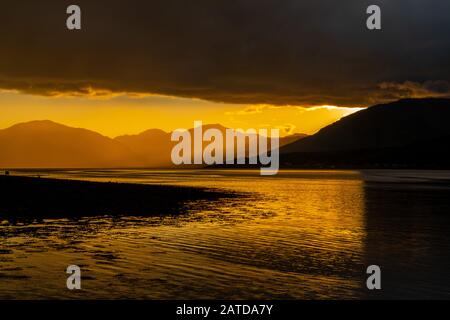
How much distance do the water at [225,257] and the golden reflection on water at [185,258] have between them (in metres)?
0.05

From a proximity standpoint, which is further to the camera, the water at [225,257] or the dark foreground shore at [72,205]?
the dark foreground shore at [72,205]

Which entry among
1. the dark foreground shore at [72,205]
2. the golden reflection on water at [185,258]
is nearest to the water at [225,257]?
the golden reflection on water at [185,258]

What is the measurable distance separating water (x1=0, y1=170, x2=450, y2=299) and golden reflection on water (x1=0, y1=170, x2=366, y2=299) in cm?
5

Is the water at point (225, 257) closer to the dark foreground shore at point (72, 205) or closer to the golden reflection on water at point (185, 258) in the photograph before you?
the golden reflection on water at point (185, 258)

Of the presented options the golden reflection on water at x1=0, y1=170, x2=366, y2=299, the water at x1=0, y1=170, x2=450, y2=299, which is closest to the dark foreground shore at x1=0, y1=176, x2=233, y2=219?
the water at x1=0, y1=170, x2=450, y2=299

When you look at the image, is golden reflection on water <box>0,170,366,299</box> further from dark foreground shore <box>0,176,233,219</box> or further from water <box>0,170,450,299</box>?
dark foreground shore <box>0,176,233,219</box>

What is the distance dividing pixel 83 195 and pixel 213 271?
44.9 metres

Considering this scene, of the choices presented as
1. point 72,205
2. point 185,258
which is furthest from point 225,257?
point 72,205

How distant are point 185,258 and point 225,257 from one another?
2016mm

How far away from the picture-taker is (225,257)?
26.2 metres

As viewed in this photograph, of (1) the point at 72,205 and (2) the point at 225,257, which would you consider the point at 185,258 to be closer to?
(2) the point at 225,257

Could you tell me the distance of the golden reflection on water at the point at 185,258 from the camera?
1964cm
